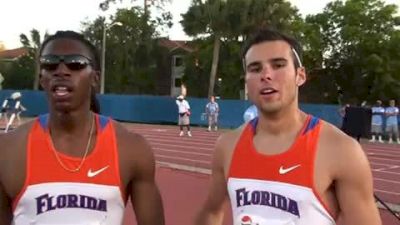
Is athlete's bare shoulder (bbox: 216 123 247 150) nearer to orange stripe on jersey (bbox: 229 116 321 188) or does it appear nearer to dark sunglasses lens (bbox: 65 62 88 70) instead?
orange stripe on jersey (bbox: 229 116 321 188)

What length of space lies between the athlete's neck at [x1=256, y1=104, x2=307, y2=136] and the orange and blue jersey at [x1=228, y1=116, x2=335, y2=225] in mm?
43

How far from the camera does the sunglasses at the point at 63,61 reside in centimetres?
245

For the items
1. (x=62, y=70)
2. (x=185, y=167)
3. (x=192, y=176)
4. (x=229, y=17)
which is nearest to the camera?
(x=62, y=70)

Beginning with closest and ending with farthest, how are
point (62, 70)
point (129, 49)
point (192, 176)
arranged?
point (62, 70), point (192, 176), point (129, 49)

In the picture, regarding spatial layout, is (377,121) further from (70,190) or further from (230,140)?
(70,190)

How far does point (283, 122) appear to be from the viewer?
2533 millimetres

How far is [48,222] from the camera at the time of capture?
7.77ft

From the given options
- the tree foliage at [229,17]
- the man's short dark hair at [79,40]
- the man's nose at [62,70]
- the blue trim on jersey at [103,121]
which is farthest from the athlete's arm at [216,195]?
the tree foliage at [229,17]

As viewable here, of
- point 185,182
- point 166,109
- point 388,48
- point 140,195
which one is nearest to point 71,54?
point 140,195

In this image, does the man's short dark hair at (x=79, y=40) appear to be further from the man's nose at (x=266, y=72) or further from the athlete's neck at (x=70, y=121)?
the man's nose at (x=266, y=72)

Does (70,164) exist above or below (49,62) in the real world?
below

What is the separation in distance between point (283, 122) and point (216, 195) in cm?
46

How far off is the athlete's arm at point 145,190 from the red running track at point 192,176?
56.8 inches

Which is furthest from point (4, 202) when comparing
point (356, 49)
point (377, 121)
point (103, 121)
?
point (356, 49)
